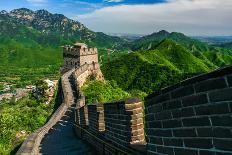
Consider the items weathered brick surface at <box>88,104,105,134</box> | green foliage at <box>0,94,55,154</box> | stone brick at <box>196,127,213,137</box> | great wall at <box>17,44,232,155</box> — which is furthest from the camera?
green foliage at <box>0,94,55,154</box>

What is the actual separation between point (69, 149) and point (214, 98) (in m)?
9.78

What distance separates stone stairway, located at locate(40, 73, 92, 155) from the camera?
12.8 meters

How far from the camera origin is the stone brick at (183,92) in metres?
4.30

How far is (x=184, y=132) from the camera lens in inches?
180

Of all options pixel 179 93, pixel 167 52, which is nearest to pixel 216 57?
pixel 167 52

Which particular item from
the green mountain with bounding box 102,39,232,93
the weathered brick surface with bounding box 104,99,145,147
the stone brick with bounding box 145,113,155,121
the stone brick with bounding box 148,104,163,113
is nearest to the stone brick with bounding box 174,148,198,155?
the stone brick with bounding box 148,104,163,113

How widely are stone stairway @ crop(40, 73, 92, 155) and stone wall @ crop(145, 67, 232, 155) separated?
697cm

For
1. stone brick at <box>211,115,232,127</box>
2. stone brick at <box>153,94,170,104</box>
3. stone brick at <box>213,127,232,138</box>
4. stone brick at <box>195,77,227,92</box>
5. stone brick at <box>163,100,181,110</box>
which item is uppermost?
stone brick at <box>195,77,227,92</box>

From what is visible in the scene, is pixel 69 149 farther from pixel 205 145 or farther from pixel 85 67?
pixel 85 67

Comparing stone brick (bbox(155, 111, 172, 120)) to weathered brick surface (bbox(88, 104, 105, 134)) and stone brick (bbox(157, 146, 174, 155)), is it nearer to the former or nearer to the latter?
stone brick (bbox(157, 146, 174, 155))

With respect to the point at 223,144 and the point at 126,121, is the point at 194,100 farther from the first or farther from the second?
the point at 126,121

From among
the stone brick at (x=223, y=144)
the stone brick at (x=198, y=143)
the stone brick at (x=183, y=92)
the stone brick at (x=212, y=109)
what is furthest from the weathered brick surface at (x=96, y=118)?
the stone brick at (x=223, y=144)

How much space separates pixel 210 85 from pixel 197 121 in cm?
48

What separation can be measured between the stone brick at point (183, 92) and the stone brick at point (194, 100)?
0.05m
